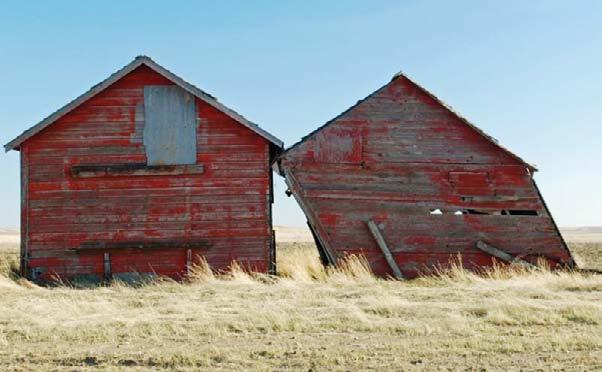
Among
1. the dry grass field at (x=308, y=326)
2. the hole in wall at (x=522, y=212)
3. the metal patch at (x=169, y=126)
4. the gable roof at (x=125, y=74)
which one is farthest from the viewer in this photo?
the hole in wall at (x=522, y=212)

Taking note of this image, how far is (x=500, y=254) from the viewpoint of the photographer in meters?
17.5

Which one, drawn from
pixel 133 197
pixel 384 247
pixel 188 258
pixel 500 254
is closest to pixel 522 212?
pixel 500 254

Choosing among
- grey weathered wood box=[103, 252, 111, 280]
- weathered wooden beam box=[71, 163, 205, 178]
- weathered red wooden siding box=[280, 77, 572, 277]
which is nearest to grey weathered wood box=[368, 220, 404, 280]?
weathered red wooden siding box=[280, 77, 572, 277]

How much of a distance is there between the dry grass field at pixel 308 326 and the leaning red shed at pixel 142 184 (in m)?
1.96

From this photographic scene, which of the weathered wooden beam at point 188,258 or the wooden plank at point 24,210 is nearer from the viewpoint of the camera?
the wooden plank at point 24,210

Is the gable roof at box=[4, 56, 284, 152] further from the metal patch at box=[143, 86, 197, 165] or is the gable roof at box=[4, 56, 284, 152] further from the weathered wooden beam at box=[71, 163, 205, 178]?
the weathered wooden beam at box=[71, 163, 205, 178]

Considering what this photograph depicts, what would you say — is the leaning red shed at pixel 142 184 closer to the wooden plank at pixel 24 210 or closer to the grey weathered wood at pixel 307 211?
the wooden plank at pixel 24 210

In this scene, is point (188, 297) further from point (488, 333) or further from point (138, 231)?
point (488, 333)

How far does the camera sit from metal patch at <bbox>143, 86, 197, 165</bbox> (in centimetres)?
1767

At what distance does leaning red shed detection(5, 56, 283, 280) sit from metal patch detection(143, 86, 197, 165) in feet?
0.08

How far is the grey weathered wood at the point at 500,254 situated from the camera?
57.0 feet

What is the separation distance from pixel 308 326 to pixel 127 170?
30.5 feet

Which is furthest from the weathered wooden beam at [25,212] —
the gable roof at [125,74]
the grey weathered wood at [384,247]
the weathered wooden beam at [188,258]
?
the grey weathered wood at [384,247]

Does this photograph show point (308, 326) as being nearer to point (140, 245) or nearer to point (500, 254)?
point (140, 245)
